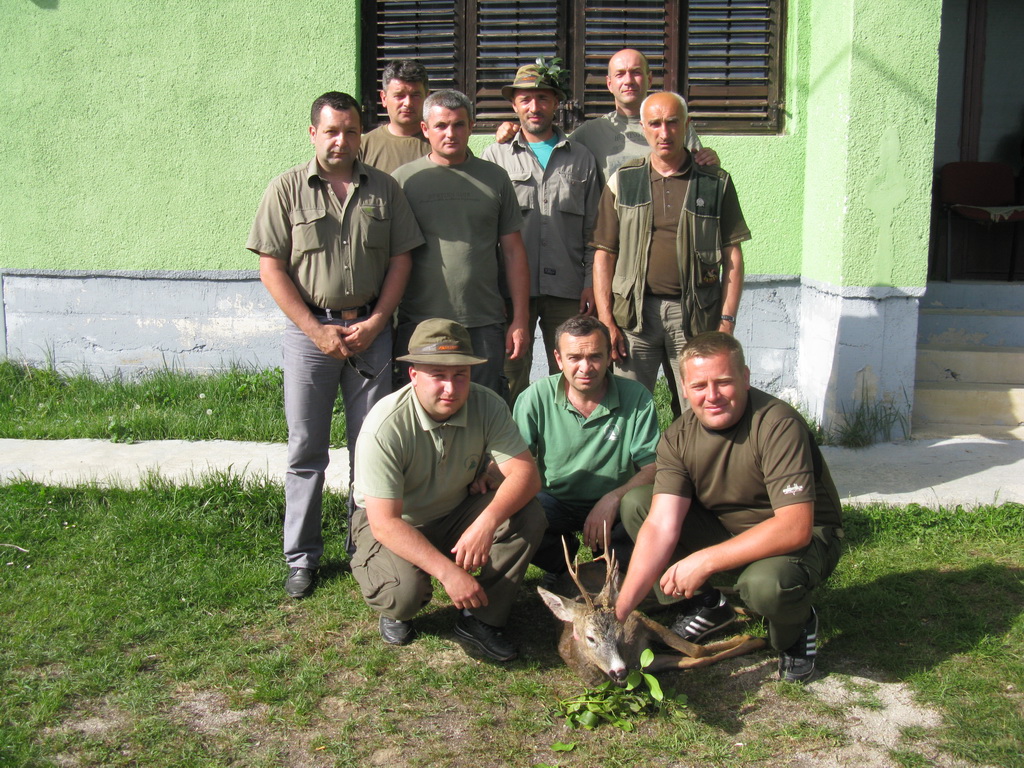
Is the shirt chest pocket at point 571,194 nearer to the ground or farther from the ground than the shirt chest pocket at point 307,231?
farther from the ground

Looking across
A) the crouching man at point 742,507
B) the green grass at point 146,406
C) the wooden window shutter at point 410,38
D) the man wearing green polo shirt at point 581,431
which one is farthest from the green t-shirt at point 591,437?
the wooden window shutter at point 410,38

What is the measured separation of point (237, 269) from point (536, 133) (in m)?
3.23

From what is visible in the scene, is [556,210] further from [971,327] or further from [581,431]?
[971,327]

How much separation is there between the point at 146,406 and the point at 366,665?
4.02 meters

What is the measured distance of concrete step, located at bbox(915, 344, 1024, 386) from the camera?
20.7 feet

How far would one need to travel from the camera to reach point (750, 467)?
11.1 feet

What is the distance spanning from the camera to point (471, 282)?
14.7 feet

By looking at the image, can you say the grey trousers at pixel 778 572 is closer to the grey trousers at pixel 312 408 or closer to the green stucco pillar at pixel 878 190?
the grey trousers at pixel 312 408

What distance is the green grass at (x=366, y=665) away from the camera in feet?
9.82

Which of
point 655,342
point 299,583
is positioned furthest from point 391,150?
point 299,583

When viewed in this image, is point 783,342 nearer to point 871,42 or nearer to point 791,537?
point 871,42

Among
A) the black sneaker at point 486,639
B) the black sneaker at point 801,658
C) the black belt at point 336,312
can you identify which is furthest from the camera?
the black belt at point 336,312

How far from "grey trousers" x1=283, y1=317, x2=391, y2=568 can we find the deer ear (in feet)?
4.07

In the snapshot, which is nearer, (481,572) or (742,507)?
(742,507)
